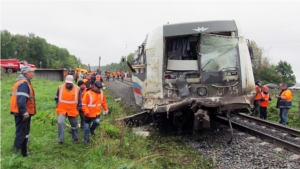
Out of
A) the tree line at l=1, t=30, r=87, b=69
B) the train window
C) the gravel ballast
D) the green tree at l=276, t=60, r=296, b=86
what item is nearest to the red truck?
the train window

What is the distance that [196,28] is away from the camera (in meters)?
6.36

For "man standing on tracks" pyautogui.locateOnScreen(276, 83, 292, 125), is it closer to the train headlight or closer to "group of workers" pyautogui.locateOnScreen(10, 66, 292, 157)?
the train headlight

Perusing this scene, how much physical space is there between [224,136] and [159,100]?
1.92 metres

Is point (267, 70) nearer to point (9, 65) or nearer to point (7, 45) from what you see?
point (9, 65)

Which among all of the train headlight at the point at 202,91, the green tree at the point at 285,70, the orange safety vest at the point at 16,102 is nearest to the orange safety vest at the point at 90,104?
the orange safety vest at the point at 16,102

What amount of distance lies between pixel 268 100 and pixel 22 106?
8743mm

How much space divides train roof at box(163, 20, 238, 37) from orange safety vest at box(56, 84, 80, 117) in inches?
106

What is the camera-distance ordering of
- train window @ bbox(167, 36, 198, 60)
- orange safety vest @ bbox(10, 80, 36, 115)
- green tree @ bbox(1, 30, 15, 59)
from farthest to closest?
green tree @ bbox(1, 30, 15, 59), train window @ bbox(167, 36, 198, 60), orange safety vest @ bbox(10, 80, 36, 115)

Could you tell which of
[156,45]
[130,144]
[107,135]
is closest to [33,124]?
[107,135]

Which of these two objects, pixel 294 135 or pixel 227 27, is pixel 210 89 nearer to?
pixel 227 27

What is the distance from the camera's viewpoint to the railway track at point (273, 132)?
5477 mm

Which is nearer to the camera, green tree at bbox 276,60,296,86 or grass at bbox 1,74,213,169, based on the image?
grass at bbox 1,74,213,169

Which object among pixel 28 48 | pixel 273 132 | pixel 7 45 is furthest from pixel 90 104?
pixel 28 48

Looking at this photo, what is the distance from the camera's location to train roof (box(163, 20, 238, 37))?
250 inches
